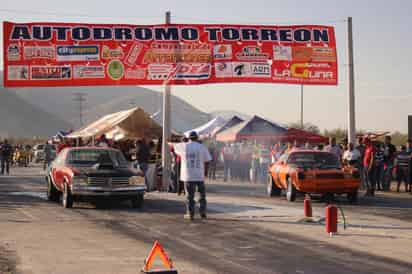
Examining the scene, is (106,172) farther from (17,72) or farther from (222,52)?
(222,52)

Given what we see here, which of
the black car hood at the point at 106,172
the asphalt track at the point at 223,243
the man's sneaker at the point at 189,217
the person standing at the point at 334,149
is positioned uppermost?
the person standing at the point at 334,149

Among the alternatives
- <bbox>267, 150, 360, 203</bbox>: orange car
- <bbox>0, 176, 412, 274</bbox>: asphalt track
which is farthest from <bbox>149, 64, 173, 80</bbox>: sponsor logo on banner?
<bbox>0, 176, 412, 274</bbox>: asphalt track

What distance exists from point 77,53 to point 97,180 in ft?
26.3

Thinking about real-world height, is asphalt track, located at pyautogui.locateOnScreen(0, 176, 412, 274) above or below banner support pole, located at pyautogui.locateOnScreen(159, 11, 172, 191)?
below

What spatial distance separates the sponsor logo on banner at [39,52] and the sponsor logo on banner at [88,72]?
2.86 ft

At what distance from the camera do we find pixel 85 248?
11.0 m

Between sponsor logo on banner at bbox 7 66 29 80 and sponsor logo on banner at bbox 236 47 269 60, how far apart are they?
22.9ft

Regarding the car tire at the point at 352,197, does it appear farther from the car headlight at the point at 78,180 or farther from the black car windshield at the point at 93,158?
the car headlight at the point at 78,180

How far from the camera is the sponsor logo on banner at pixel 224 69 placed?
80.7 feet

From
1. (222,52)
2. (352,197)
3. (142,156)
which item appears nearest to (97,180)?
(142,156)

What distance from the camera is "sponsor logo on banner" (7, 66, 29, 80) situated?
23844 mm

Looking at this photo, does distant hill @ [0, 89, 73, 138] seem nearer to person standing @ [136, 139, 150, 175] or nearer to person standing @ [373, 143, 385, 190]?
person standing @ [136, 139, 150, 175]

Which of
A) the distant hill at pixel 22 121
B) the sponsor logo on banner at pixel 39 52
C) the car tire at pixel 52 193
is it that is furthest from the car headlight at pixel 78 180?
the distant hill at pixel 22 121

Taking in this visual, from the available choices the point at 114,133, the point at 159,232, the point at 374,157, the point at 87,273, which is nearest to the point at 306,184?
the point at 374,157
